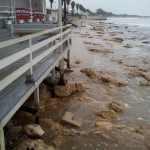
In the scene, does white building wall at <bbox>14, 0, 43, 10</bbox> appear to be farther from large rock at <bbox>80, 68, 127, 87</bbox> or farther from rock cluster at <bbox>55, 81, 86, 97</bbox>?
rock cluster at <bbox>55, 81, 86, 97</bbox>

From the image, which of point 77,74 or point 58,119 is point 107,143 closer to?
point 58,119

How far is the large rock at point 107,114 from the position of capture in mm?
7645

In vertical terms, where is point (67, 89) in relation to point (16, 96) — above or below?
below

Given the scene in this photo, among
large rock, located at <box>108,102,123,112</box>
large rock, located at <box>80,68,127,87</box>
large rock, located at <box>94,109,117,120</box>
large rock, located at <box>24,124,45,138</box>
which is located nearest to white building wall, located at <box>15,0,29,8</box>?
large rock, located at <box>80,68,127,87</box>

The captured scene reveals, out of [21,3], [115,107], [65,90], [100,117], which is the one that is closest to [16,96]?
[100,117]

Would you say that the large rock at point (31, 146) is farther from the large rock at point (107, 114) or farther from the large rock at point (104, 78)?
the large rock at point (104, 78)

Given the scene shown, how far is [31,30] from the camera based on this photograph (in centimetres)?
1006

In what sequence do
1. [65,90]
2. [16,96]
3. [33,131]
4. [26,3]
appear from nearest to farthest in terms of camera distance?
1. [16,96]
2. [33,131]
3. [65,90]
4. [26,3]

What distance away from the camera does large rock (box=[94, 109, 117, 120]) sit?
7.64 meters

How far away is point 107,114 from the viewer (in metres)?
7.78

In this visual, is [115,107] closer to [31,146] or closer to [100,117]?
[100,117]

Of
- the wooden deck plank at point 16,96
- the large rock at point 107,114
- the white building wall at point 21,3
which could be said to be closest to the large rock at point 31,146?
the wooden deck plank at point 16,96

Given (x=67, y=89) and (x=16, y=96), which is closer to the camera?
(x=16, y=96)


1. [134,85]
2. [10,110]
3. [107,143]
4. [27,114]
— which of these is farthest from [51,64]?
[134,85]
